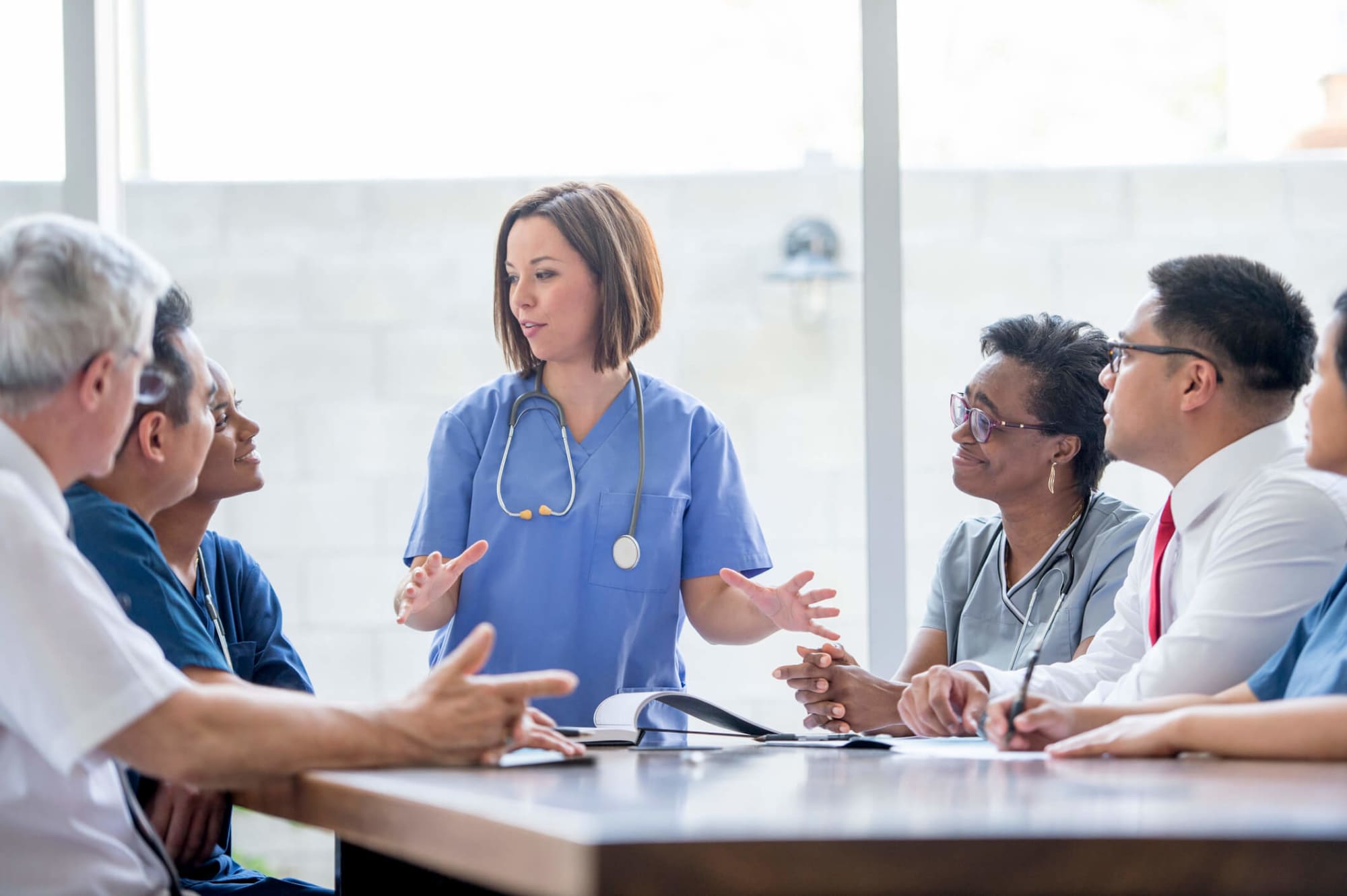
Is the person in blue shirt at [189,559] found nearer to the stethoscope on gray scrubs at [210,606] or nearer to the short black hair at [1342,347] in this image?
the stethoscope on gray scrubs at [210,606]

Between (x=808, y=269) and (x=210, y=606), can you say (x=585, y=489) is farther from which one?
(x=808, y=269)

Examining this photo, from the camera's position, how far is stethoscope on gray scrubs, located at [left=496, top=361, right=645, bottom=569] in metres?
2.06

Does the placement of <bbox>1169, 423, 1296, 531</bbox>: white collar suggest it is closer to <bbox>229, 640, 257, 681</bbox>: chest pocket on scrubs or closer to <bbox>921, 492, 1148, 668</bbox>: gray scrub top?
<bbox>921, 492, 1148, 668</bbox>: gray scrub top

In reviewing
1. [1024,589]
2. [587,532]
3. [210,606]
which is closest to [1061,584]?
[1024,589]

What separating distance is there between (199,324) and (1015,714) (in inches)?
93.9

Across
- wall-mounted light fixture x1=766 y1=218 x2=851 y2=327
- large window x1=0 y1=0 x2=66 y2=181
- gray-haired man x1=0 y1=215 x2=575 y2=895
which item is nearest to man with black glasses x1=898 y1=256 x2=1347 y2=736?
gray-haired man x1=0 y1=215 x2=575 y2=895

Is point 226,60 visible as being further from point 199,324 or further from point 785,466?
point 785,466

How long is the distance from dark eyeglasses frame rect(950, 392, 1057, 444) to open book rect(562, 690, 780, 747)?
2.38ft

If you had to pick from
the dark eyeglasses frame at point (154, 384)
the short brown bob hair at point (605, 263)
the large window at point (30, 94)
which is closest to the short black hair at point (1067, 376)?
the short brown bob hair at point (605, 263)

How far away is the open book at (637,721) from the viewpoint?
151 cm

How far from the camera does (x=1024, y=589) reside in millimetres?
2045

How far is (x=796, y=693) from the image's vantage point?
6.56ft

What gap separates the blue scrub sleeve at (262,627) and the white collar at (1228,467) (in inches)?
48.5

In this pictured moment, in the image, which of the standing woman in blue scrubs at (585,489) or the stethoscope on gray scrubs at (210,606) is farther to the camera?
the standing woman in blue scrubs at (585,489)
